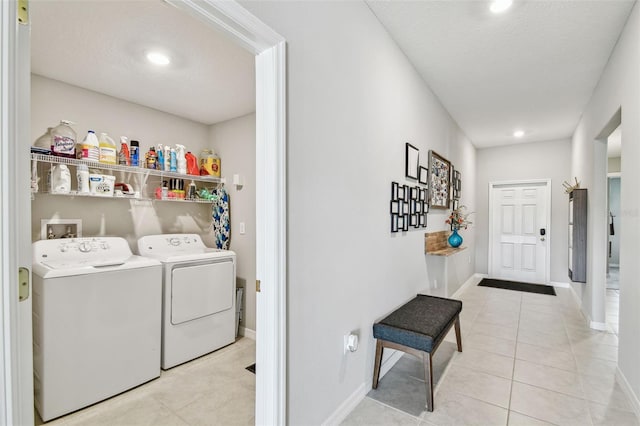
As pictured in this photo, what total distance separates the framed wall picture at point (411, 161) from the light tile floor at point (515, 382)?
5.51 feet

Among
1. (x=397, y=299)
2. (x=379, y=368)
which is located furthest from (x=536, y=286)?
(x=379, y=368)

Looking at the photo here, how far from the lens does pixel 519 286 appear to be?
5.52 m

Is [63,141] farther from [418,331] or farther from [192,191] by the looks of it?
[418,331]

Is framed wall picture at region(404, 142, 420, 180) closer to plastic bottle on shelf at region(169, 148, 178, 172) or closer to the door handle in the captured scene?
plastic bottle on shelf at region(169, 148, 178, 172)

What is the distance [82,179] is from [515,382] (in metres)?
3.72

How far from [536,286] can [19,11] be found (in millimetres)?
6880

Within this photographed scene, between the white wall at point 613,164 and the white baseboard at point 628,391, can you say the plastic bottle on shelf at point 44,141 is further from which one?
the white wall at point 613,164

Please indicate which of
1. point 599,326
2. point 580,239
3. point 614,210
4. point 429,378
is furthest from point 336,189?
point 614,210

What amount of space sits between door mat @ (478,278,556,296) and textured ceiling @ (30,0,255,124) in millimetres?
5122

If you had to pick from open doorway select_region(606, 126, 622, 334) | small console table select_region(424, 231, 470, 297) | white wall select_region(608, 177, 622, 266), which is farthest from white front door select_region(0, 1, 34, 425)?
white wall select_region(608, 177, 622, 266)

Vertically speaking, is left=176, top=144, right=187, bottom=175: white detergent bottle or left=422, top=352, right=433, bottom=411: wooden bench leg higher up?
left=176, top=144, right=187, bottom=175: white detergent bottle

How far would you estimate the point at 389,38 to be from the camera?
8.41ft

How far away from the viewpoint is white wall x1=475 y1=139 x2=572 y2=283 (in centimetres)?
569

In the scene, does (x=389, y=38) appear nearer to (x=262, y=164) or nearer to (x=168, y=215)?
(x=262, y=164)
